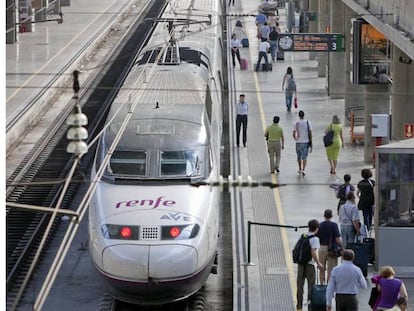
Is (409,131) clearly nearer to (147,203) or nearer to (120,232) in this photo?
(147,203)

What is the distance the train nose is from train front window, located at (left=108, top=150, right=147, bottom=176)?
1.97 meters

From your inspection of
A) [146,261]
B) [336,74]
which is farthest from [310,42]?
[146,261]

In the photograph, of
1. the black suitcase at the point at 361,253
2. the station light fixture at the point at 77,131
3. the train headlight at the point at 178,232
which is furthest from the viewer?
the black suitcase at the point at 361,253

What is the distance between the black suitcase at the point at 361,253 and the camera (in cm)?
1917

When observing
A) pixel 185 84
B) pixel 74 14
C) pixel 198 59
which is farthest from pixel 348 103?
pixel 74 14

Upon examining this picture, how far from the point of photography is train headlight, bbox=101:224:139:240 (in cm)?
1766

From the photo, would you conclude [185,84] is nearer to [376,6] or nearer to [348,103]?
[376,6]

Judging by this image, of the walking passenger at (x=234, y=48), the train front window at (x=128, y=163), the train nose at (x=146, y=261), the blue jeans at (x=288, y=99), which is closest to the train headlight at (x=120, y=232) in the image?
the train nose at (x=146, y=261)

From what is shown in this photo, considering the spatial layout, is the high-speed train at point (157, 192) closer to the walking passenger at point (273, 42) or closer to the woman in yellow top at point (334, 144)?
the woman in yellow top at point (334, 144)

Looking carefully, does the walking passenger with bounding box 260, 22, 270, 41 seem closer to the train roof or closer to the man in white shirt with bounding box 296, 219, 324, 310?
the train roof

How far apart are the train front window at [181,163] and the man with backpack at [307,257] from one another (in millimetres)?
2405

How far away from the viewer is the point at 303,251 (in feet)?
57.4

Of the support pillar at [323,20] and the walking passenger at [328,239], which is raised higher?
the support pillar at [323,20]

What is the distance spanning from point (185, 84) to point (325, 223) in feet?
17.8
